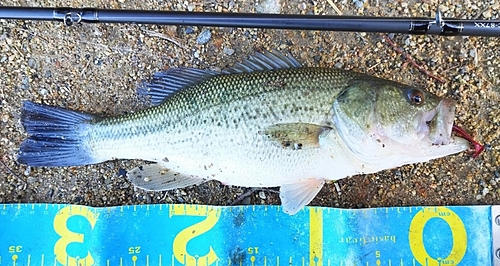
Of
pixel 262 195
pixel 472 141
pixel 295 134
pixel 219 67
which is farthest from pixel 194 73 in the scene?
pixel 472 141

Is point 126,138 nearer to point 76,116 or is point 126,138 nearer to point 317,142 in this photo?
point 76,116

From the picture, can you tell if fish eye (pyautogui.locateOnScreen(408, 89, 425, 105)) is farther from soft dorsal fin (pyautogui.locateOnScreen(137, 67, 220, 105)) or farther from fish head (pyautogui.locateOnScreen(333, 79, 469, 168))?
soft dorsal fin (pyautogui.locateOnScreen(137, 67, 220, 105))

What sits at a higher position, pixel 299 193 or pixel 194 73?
pixel 194 73

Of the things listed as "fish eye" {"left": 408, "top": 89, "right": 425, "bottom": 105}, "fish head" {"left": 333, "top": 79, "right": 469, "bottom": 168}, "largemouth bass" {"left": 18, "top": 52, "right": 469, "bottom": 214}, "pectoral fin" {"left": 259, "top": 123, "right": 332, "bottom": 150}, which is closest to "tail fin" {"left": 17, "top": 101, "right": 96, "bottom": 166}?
"largemouth bass" {"left": 18, "top": 52, "right": 469, "bottom": 214}

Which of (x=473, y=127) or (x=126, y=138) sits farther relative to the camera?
(x=473, y=127)

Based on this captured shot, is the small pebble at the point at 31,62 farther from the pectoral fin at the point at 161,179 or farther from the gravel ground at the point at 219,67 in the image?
the pectoral fin at the point at 161,179

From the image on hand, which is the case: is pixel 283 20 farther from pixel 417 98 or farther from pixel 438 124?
pixel 438 124

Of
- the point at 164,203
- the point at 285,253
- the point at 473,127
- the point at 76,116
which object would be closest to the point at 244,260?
the point at 285,253

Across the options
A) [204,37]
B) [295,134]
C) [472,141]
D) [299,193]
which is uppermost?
[204,37]
